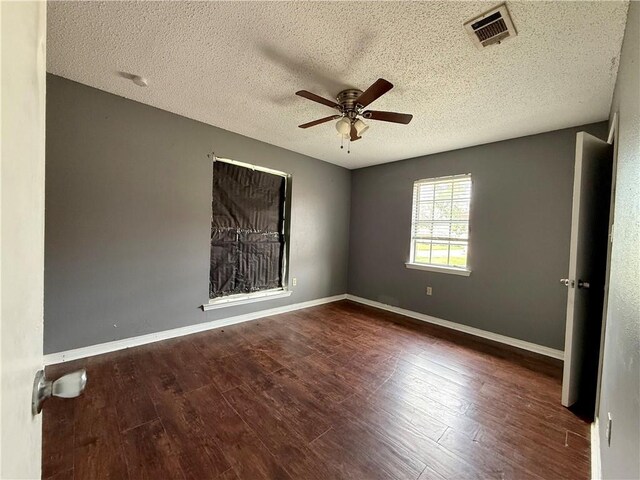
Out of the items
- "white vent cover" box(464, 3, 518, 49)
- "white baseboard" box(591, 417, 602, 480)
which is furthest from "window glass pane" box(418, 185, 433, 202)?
"white baseboard" box(591, 417, 602, 480)

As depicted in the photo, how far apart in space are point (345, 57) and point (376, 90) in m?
0.32

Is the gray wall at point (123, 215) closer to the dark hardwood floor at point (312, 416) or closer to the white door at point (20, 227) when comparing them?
the dark hardwood floor at point (312, 416)

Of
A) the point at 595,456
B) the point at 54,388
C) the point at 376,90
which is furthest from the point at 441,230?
the point at 54,388

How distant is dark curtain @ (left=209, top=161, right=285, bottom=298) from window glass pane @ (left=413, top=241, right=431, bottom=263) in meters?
2.00

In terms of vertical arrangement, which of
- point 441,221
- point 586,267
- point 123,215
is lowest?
point 586,267

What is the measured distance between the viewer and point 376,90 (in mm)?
1727

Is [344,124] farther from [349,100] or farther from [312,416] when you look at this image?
[312,416]

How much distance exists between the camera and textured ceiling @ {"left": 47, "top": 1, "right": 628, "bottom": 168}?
1.43 metres

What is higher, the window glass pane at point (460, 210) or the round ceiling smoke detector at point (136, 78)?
the round ceiling smoke detector at point (136, 78)

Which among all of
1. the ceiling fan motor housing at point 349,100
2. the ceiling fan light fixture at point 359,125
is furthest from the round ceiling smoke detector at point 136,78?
the ceiling fan light fixture at point 359,125

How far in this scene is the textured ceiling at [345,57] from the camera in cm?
143

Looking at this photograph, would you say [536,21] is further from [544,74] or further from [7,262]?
[7,262]

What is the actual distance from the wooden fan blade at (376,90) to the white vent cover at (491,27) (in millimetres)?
492

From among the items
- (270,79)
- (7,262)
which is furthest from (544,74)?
(7,262)
